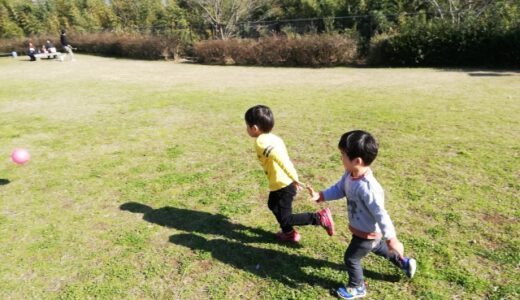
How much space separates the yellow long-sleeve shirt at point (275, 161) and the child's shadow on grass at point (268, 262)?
1.98 feet

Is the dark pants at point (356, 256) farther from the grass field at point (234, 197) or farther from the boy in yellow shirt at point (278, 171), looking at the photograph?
the boy in yellow shirt at point (278, 171)

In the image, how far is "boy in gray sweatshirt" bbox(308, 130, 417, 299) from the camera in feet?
8.46

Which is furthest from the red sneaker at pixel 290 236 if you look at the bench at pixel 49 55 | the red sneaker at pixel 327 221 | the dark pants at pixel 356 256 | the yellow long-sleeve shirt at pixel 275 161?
the bench at pixel 49 55

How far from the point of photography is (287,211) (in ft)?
11.3

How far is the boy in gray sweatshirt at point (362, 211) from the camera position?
258cm

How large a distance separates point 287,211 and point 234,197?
1193mm

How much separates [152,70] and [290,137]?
40.4ft

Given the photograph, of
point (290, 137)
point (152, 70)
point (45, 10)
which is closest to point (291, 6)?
point (152, 70)

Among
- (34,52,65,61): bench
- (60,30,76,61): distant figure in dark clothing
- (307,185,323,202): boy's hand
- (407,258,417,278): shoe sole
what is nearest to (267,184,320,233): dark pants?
(307,185,323,202): boy's hand

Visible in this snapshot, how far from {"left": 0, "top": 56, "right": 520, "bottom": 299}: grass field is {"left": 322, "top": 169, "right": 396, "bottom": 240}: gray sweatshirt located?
52 cm

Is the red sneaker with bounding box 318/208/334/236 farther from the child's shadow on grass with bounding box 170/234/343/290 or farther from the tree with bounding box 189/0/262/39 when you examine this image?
the tree with bounding box 189/0/262/39

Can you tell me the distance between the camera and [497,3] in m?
15.5

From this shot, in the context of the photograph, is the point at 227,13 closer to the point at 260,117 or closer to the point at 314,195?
the point at 260,117

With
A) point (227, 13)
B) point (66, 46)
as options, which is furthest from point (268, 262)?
point (66, 46)
